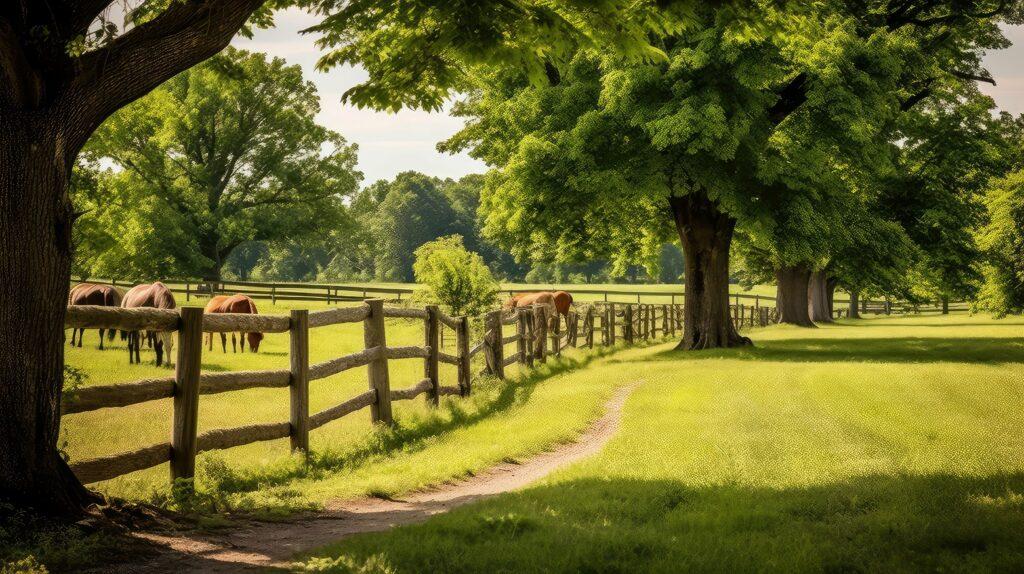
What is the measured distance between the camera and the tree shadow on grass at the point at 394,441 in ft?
25.8

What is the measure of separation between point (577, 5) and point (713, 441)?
5891mm

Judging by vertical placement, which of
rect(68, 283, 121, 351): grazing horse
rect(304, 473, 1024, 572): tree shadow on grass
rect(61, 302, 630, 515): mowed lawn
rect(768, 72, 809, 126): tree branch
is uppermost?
rect(768, 72, 809, 126): tree branch

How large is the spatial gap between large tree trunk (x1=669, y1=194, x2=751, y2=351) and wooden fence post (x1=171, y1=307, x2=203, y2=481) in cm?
1992

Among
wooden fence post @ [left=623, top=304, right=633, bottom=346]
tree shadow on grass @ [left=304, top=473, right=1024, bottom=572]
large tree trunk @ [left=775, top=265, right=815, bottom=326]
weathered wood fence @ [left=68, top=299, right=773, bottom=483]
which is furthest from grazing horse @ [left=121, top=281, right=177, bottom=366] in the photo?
large tree trunk @ [left=775, top=265, right=815, bottom=326]

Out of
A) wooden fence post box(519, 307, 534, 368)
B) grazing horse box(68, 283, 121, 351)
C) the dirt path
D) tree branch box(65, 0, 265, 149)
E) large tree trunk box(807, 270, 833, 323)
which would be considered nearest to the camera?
the dirt path

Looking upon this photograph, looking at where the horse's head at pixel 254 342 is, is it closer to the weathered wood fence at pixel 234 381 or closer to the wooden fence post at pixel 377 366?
the weathered wood fence at pixel 234 381

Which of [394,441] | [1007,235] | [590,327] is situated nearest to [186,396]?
[394,441]

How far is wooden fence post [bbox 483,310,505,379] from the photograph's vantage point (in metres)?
16.3

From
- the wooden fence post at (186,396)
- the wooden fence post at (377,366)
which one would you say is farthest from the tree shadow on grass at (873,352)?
the wooden fence post at (186,396)

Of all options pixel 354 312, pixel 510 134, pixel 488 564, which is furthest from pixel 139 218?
pixel 488 564

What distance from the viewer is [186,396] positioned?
285 inches

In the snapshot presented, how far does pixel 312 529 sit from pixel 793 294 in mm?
42452

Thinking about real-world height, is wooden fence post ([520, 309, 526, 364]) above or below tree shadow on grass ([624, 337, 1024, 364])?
above

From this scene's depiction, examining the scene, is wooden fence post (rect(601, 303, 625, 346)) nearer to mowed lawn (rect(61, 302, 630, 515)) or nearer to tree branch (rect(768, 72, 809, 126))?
tree branch (rect(768, 72, 809, 126))
